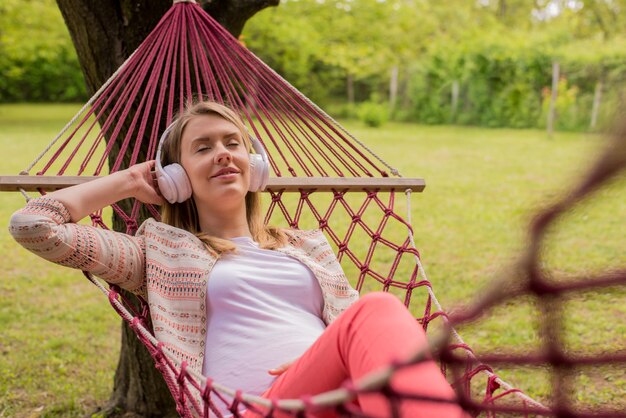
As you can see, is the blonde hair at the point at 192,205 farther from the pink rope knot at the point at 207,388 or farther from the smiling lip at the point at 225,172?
the pink rope knot at the point at 207,388

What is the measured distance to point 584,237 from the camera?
4.52m

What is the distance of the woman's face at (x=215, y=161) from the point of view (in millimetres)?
1772

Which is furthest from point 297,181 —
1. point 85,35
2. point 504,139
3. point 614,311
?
point 504,139

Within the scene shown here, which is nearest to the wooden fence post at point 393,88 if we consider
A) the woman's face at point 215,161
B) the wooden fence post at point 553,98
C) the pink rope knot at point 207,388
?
the wooden fence post at point 553,98

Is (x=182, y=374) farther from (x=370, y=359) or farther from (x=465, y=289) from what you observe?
(x=465, y=289)

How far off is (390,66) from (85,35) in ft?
39.2

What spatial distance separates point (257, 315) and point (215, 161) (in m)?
0.40

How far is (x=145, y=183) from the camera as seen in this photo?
1.83 meters

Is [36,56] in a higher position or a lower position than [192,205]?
lower

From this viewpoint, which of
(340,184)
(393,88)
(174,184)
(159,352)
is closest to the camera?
(159,352)

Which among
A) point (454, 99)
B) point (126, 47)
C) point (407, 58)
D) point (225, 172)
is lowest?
point (454, 99)

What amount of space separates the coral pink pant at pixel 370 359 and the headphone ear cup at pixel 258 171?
2.17 ft

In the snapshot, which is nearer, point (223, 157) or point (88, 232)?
point (88, 232)

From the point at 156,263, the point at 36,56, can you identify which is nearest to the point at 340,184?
the point at 156,263
